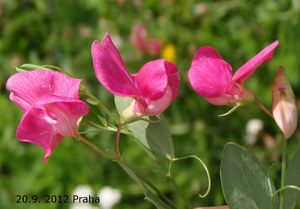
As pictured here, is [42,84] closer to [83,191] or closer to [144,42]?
[83,191]

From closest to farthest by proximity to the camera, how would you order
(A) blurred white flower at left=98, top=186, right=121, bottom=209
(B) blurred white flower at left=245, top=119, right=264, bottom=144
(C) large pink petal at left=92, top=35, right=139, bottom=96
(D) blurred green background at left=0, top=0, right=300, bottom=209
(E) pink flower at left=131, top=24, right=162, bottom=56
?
(C) large pink petal at left=92, top=35, right=139, bottom=96 → (A) blurred white flower at left=98, top=186, right=121, bottom=209 → (D) blurred green background at left=0, top=0, right=300, bottom=209 → (B) blurred white flower at left=245, top=119, right=264, bottom=144 → (E) pink flower at left=131, top=24, right=162, bottom=56

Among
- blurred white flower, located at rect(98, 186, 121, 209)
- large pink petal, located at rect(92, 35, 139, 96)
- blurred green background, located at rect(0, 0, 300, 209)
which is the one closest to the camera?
large pink petal, located at rect(92, 35, 139, 96)

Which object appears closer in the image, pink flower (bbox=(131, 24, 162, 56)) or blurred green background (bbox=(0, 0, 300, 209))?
blurred green background (bbox=(0, 0, 300, 209))

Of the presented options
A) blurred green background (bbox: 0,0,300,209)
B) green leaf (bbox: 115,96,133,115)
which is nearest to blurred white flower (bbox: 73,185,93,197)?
blurred green background (bbox: 0,0,300,209)

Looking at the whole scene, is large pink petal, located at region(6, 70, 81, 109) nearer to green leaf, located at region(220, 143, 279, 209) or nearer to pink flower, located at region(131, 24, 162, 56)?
green leaf, located at region(220, 143, 279, 209)

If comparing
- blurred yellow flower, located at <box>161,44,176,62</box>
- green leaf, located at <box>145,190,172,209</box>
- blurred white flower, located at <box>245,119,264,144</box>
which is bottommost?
blurred white flower, located at <box>245,119,264,144</box>

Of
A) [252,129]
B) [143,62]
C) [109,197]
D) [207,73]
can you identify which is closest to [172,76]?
[207,73]

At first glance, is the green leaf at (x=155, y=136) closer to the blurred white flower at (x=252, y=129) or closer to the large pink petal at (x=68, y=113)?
the large pink petal at (x=68, y=113)

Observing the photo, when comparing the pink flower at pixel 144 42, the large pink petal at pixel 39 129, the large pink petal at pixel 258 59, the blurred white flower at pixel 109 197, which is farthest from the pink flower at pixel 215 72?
the pink flower at pixel 144 42
